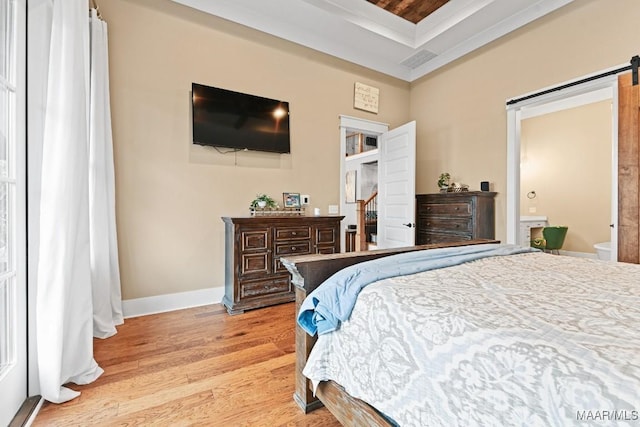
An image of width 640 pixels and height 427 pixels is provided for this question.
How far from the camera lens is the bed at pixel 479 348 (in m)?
0.60

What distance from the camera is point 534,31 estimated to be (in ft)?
10.5

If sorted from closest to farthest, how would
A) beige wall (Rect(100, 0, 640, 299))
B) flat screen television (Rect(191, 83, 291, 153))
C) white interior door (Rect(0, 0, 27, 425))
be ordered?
1. white interior door (Rect(0, 0, 27, 425))
2. beige wall (Rect(100, 0, 640, 299))
3. flat screen television (Rect(191, 83, 291, 153))

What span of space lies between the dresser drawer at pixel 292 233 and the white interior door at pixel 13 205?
1937 mm

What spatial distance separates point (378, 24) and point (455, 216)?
2.55 m

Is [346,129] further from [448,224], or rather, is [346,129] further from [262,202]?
[448,224]

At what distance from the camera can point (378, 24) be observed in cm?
364

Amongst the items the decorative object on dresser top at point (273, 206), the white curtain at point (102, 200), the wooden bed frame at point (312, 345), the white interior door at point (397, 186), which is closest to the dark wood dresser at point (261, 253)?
the decorative object on dresser top at point (273, 206)

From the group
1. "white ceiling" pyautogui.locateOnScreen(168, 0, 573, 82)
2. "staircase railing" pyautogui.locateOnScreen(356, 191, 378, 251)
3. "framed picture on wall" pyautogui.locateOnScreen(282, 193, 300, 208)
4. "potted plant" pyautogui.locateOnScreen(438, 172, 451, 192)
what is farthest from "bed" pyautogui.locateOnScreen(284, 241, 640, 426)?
"staircase railing" pyautogui.locateOnScreen(356, 191, 378, 251)

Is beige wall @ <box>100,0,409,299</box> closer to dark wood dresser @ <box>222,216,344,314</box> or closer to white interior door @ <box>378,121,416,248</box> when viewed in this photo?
dark wood dresser @ <box>222,216,344,314</box>

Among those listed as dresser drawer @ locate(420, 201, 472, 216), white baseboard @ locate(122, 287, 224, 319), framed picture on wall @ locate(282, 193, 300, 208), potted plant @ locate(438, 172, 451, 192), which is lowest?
white baseboard @ locate(122, 287, 224, 319)

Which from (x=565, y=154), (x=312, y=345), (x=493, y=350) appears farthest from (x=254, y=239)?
(x=565, y=154)

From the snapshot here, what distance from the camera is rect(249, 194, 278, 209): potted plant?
129 inches

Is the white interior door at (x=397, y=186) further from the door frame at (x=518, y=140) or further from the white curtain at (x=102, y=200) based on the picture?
the white curtain at (x=102, y=200)

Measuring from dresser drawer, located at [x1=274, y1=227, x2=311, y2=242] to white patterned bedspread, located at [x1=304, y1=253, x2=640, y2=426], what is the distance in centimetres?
191
